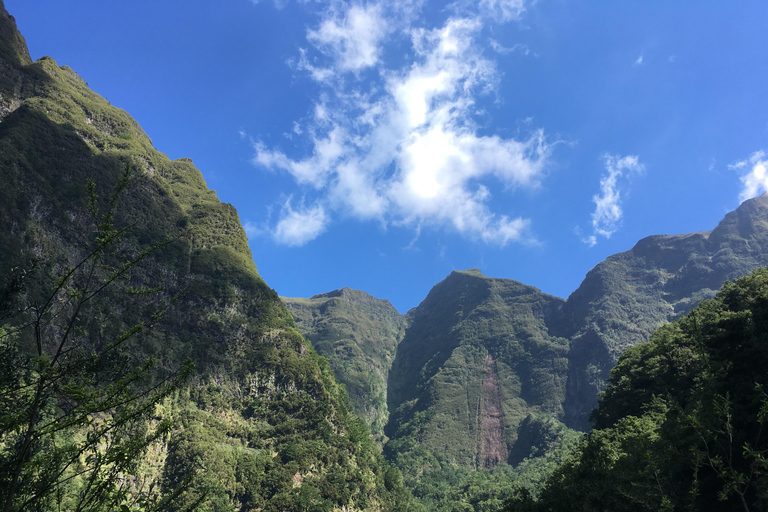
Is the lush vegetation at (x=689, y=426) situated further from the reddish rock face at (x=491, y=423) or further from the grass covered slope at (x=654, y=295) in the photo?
the grass covered slope at (x=654, y=295)

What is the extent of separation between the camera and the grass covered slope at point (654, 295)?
15986 cm

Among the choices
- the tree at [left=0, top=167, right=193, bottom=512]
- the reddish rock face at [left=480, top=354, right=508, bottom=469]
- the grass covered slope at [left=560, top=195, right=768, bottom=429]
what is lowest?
the tree at [left=0, top=167, right=193, bottom=512]

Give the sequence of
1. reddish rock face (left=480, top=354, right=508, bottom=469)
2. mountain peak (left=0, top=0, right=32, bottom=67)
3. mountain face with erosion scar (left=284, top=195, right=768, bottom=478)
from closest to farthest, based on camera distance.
→ mountain peak (left=0, top=0, right=32, bottom=67), reddish rock face (left=480, top=354, right=508, bottom=469), mountain face with erosion scar (left=284, top=195, right=768, bottom=478)

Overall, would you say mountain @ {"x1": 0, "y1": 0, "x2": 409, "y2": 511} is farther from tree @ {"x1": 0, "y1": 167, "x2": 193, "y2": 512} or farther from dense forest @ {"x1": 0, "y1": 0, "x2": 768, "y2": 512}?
tree @ {"x1": 0, "y1": 167, "x2": 193, "y2": 512}

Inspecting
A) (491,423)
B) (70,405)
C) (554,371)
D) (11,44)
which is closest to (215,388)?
(70,405)

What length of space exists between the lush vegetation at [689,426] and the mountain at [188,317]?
4664 cm

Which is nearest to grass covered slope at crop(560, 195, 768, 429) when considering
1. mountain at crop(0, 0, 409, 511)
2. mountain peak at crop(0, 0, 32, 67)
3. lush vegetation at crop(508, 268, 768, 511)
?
mountain at crop(0, 0, 409, 511)

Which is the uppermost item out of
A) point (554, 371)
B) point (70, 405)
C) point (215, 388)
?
point (554, 371)

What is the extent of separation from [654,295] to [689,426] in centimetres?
20716

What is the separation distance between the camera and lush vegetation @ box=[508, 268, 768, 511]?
14.0m

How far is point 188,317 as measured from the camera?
85.2 meters

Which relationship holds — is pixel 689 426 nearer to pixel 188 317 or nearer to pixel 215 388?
pixel 215 388

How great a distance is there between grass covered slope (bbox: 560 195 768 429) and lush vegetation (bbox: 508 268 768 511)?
114595 mm

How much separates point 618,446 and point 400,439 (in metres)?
129
